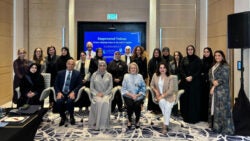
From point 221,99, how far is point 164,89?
1.02 meters

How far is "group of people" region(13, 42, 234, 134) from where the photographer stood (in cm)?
468

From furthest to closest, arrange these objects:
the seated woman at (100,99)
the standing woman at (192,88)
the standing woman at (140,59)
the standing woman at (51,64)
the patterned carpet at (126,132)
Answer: the standing woman at (140,59), the standing woman at (51,64), the standing woman at (192,88), the seated woman at (100,99), the patterned carpet at (126,132)

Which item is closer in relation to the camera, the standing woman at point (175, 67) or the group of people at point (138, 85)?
the group of people at point (138, 85)

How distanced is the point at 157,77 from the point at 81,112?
1.99 metres

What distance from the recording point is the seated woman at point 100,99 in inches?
191

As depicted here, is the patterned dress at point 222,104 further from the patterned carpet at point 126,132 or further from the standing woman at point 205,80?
the standing woman at point 205,80

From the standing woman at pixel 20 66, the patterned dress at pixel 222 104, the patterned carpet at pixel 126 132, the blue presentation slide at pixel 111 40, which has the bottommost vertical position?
the patterned carpet at pixel 126 132

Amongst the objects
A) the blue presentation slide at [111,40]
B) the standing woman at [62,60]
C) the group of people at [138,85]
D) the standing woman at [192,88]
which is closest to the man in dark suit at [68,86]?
the group of people at [138,85]

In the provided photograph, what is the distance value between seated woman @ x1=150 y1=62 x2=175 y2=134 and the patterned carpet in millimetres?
397

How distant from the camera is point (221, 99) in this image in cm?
459

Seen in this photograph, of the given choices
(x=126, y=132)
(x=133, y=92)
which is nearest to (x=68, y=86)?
(x=133, y=92)

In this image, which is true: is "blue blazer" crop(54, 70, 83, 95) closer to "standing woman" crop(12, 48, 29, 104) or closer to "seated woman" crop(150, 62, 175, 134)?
"standing woman" crop(12, 48, 29, 104)

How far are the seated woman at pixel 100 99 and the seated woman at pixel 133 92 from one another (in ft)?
1.10

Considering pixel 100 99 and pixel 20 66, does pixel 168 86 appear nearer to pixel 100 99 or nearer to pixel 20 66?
pixel 100 99
